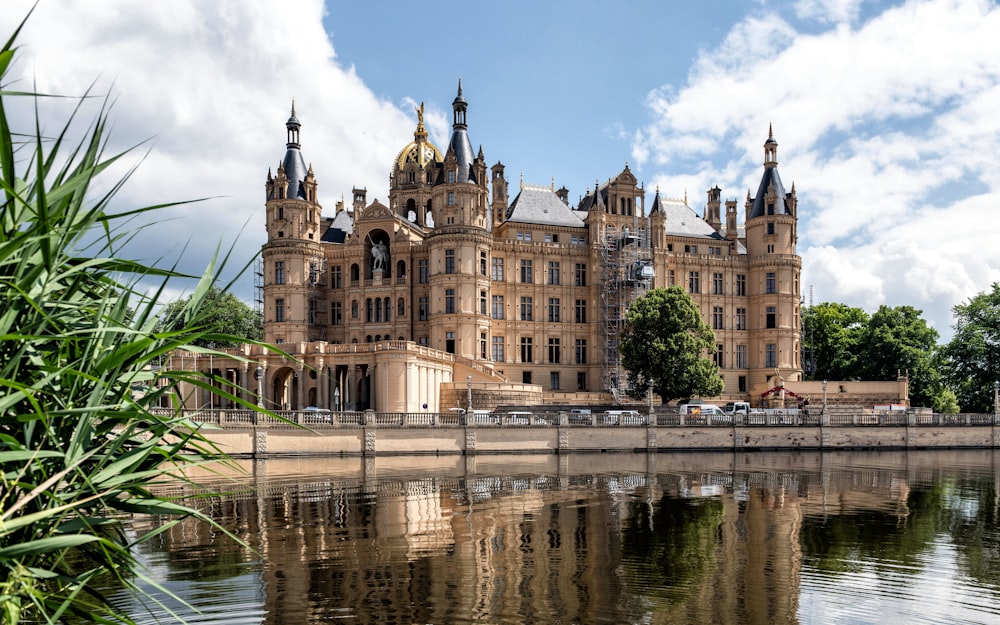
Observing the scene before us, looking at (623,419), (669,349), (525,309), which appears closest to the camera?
(623,419)

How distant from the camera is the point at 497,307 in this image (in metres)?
73.9

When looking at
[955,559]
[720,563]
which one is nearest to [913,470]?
[955,559]

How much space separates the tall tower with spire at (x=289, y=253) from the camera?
7019 cm

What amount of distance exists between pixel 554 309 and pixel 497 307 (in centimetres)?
568

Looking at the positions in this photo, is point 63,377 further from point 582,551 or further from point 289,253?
point 289,253

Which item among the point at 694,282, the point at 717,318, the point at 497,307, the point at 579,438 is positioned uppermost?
the point at 694,282

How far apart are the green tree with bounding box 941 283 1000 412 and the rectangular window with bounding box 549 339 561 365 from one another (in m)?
37.3

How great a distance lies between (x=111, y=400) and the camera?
26.3ft

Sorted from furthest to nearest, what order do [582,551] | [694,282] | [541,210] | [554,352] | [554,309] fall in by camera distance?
1. [694,282]
2. [541,210]
3. [554,309]
4. [554,352]
5. [582,551]

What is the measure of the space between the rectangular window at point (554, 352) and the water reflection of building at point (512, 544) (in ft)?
124

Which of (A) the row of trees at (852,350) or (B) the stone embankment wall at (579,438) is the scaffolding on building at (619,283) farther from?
(B) the stone embankment wall at (579,438)

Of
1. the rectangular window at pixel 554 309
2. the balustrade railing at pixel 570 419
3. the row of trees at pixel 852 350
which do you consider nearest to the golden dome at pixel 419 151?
the rectangular window at pixel 554 309

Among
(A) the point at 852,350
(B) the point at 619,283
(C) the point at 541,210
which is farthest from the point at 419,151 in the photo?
(A) the point at 852,350

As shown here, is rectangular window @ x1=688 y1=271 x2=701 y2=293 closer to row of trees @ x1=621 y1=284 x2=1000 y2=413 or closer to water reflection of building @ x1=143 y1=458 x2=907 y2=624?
row of trees @ x1=621 y1=284 x2=1000 y2=413
